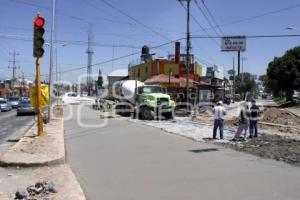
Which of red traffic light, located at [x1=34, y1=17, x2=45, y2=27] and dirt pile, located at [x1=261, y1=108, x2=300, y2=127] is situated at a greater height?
red traffic light, located at [x1=34, y1=17, x2=45, y2=27]

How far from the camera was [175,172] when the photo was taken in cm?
1206

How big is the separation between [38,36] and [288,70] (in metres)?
59.7

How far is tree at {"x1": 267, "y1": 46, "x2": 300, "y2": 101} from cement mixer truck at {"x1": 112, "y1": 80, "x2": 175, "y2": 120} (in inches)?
1461

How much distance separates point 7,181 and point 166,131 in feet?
48.3

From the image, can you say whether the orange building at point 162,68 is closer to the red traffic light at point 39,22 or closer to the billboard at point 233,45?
the billboard at point 233,45

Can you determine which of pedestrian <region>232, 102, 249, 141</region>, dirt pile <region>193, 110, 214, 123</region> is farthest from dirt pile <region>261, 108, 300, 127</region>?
pedestrian <region>232, 102, 249, 141</region>

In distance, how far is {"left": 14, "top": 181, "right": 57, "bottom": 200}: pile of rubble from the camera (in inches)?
347

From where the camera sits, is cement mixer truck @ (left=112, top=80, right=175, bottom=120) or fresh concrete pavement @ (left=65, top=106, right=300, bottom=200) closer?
fresh concrete pavement @ (left=65, top=106, right=300, bottom=200)

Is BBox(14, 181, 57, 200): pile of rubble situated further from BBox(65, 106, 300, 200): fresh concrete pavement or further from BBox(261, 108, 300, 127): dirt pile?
BBox(261, 108, 300, 127): dirt pile

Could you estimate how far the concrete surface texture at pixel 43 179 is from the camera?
9278 mm

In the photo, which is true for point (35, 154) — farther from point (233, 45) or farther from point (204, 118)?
point (233, 45)

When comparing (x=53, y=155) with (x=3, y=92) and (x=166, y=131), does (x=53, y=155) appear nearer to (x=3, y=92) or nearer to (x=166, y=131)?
(x=166, y=131)

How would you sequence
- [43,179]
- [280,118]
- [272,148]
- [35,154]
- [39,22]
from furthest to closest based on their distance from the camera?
[280,118]
[39,22]
[272,148]
[35,154]
[43,179]

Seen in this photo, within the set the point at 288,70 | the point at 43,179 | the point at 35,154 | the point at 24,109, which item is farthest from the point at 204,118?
the point at 288,70
